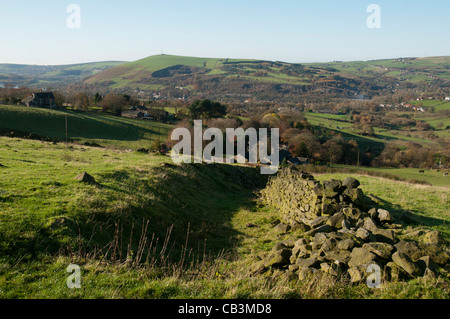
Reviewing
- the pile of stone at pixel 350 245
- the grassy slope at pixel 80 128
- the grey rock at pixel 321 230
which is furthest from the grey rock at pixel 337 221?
the grassy slope at pixel 80 128

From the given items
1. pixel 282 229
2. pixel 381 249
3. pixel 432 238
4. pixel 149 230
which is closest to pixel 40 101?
pixel 149 230

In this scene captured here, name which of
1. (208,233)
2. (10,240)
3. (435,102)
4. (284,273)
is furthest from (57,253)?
(435,102)

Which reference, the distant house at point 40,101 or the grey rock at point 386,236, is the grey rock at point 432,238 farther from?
the distant house at point 40,101

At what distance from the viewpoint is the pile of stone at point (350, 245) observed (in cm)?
630

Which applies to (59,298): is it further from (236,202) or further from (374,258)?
(236,202)

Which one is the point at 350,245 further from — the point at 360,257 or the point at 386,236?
the point at 386,236

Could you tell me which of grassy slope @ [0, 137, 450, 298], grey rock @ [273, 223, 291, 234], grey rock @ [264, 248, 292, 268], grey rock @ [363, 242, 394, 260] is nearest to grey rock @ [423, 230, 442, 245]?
grey rock @ [363, 242, 394, 260]

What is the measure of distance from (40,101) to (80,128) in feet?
73.1

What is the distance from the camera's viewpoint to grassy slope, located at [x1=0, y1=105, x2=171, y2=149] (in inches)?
1864

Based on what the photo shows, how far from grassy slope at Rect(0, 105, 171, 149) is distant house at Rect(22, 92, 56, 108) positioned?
12230mm

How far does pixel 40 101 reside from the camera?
6869cm

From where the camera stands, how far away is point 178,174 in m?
20.9

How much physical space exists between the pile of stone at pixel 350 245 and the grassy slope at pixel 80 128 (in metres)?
40.3

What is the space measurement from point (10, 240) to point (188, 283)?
4.75 meters
